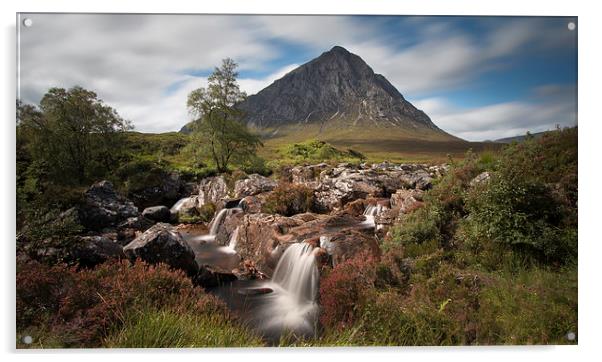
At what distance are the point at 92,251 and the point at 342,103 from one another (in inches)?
247

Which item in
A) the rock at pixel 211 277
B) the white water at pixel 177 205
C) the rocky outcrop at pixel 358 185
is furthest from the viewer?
the white water at pixel 177 205

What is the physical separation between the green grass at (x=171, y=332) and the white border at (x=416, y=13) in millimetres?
272

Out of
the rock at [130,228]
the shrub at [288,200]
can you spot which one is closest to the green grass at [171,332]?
the rock at [130,228]

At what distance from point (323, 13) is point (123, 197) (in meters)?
7.08

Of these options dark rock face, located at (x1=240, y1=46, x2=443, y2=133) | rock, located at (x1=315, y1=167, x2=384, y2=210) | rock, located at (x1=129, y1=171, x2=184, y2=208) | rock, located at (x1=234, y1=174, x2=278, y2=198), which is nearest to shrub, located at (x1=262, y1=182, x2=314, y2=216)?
rock, located at (x1=315, y1=167, x2=384, y2=210)

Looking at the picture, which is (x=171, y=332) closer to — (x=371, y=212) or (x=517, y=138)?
(x=517, y=138)

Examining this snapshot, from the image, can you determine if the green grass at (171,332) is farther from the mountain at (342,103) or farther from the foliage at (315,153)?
the foliage at (315,153)

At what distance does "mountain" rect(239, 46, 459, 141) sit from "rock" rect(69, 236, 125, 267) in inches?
173

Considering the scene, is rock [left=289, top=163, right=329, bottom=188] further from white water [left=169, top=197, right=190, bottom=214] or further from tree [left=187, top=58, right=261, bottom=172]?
white water [left=169, top=197, right=190, bottom=214]

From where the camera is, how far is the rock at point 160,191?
9.36m

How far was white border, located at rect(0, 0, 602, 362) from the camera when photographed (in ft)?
13.8

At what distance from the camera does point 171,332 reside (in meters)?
3.79

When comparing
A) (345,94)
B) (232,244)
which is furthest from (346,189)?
(232,244)

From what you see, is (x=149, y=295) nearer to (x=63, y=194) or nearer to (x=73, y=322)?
(x=73, y=322)
